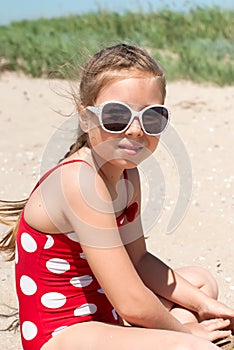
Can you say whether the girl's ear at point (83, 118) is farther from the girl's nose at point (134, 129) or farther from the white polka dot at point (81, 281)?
the white polka dot at point (81, 281)

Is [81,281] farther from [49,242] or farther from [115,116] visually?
[115,116]

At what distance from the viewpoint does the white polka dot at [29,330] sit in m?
2.13

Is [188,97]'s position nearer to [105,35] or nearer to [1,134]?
[1,134]

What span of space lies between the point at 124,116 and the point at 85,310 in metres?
0.61

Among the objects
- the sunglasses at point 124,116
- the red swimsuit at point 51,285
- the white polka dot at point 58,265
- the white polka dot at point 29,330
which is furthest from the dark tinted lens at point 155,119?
the white polka dot at point 29,330

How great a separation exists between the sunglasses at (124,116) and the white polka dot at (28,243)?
0.41 metres

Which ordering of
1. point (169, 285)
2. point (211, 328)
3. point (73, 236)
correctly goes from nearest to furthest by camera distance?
point (73, 236) → point (211, 328) → point (169, 285)

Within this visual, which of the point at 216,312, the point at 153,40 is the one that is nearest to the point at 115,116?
the point at 216,312

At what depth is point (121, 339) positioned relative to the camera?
76.3 inches

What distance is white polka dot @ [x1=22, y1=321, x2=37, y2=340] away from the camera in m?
2.13

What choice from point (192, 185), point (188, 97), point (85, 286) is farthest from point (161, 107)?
point (188, 97)

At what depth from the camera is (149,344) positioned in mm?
1903

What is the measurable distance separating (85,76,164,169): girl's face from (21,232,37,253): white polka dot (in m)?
0.32

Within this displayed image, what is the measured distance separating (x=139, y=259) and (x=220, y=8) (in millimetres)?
10017
